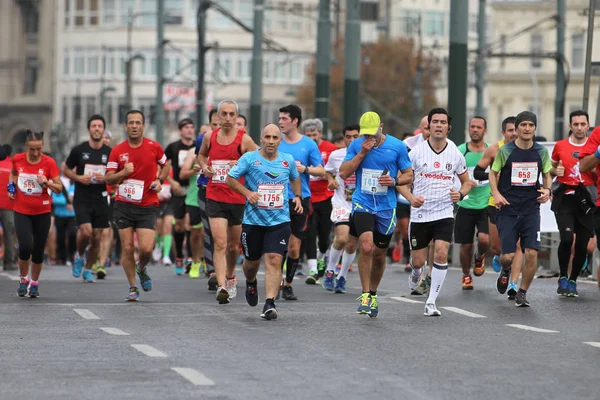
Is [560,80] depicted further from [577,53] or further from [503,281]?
[577,53]

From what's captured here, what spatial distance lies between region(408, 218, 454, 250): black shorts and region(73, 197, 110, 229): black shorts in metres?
6.48

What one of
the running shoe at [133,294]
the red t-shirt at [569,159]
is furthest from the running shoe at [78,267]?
the red t-shirt at [569,159]

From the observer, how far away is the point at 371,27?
10900 centimetres

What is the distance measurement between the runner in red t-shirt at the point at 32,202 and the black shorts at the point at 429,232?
4144mm

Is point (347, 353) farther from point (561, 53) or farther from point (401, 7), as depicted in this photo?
point (401, 7)

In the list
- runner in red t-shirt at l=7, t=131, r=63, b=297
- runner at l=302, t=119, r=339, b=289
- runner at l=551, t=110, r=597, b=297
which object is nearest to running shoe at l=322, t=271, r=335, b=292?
runner at l=302, t=119, r=339, b=289

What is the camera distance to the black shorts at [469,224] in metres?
19.6

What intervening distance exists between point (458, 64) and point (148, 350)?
47.8ft

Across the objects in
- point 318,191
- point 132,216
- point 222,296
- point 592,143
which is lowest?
point 222,296

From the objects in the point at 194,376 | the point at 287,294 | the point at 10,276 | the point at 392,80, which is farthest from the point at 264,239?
the point at 392,80

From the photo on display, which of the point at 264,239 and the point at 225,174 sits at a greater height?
the point at 225,174

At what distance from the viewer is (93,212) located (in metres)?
21.5

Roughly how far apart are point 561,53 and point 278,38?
64.6m

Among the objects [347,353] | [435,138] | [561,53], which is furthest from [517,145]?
[561,53]
